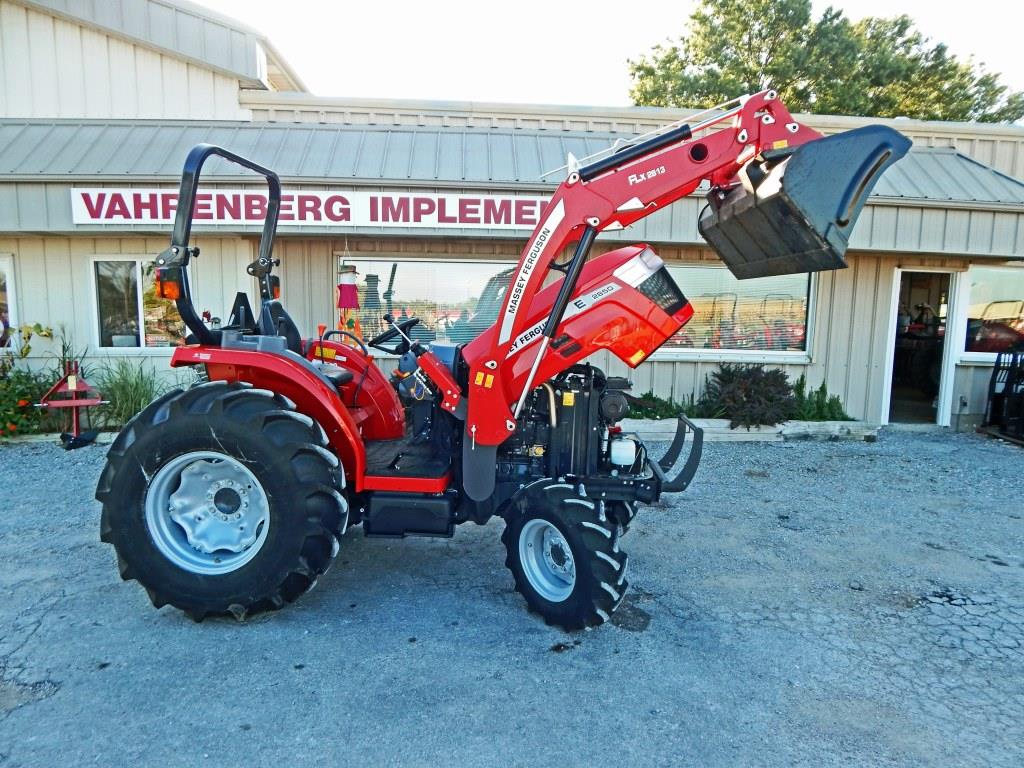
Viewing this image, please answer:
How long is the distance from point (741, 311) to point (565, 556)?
6.09m

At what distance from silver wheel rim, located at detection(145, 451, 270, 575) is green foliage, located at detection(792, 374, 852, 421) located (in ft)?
22.4

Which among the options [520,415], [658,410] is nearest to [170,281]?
[520,415]

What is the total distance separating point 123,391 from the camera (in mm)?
7457

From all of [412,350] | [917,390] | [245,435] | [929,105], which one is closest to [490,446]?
[412,350]

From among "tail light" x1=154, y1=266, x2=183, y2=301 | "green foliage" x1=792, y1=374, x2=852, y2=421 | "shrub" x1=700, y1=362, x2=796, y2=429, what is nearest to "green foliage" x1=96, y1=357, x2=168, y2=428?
"tail light" x1=154, y1=266, x2=183, y2=301

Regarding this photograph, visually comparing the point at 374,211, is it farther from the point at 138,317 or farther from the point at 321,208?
the point at 138,317

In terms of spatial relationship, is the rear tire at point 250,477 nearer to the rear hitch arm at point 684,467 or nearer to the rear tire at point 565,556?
the rear tire at point 565,556

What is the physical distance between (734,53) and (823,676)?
27.2m

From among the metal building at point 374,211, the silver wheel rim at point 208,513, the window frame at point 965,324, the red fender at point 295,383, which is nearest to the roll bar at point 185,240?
the red fender at point 295,383

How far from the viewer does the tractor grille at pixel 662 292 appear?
10.4ft

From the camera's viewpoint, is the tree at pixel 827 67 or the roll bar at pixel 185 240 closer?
the roll bar at pixel 185 240

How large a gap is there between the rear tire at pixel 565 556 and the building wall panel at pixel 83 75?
772 cm

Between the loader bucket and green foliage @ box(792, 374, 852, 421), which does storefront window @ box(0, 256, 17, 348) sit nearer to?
the loader bucket

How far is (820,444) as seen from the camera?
7598 mm
